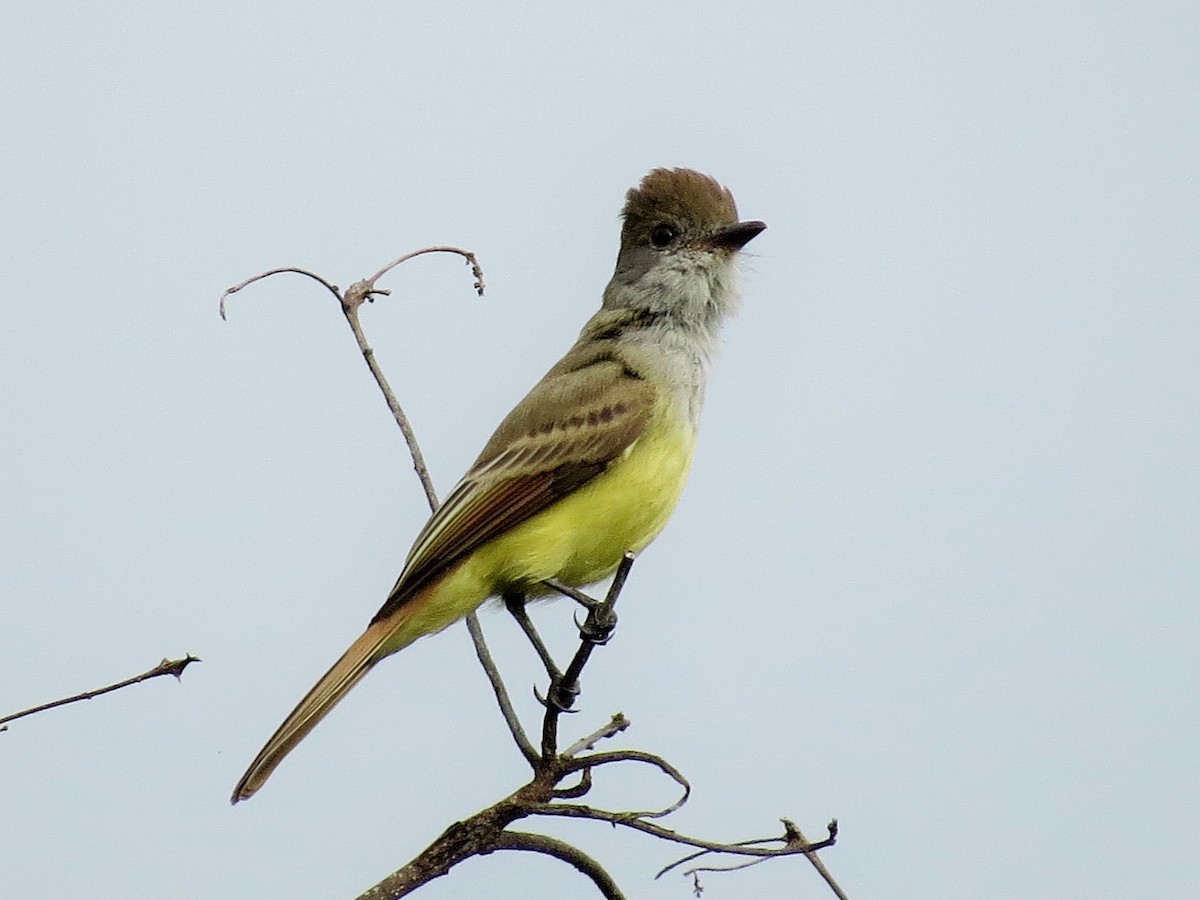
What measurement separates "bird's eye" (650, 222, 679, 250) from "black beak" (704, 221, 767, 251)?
0.44 ft

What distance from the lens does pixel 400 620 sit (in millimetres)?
4223

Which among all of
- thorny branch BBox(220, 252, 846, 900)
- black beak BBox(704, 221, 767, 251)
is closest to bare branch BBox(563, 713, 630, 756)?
thorny branch BBox(220, 252, 846, 900)

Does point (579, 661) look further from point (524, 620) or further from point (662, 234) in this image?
point (662, 234)

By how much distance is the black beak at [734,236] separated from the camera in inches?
206

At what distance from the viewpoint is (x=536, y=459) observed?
15.2 feet

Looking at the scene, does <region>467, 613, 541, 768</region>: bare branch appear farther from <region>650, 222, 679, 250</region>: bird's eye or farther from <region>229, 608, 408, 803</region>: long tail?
<region>650, 222, 679, 250</region>: bird's eye

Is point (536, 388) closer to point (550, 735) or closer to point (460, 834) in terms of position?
point (550, 735)

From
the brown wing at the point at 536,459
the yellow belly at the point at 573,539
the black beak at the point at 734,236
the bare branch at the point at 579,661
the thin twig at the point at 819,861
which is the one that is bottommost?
the thin twig at the point at 819,861

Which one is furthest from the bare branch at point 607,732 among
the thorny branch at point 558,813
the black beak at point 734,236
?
the black beak at point 734,236

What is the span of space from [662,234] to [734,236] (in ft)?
0.92

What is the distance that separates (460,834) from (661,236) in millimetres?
3016

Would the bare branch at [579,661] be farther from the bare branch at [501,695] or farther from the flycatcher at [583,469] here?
the flycatcher at [583,469]

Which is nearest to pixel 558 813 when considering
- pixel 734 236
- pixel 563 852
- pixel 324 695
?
pixel 563 852

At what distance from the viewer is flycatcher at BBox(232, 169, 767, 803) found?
433cm
